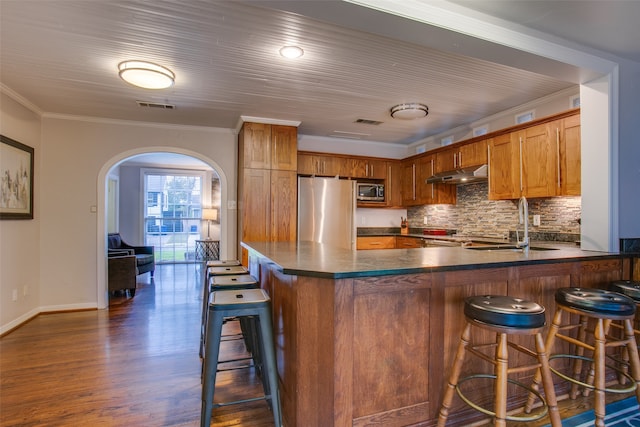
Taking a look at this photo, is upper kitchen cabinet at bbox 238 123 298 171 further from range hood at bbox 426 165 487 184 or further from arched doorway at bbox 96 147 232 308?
arched doorway at bbox 96 147 232 308

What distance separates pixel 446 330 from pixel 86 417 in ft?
6.90

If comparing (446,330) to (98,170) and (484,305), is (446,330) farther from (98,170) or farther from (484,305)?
(98,170)

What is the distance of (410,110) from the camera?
3674 mm

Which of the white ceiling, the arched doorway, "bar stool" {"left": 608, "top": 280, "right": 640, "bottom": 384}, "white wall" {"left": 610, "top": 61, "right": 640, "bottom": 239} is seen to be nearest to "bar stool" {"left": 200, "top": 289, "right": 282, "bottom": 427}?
the white ceiling

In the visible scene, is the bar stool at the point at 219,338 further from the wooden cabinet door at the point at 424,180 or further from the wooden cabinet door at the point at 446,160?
the wooden cabinet door at the point at 424,180

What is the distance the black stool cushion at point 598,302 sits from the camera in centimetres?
163

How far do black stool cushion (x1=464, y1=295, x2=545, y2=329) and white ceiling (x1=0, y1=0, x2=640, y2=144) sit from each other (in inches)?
57.7

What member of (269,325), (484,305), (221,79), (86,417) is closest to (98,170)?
(221,79)

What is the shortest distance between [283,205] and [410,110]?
1973mm

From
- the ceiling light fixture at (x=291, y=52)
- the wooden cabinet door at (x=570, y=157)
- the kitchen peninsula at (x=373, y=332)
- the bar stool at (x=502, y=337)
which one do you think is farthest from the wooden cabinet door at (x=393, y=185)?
the bar stool at (x=502, y=337)

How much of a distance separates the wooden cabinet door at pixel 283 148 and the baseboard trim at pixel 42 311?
297 cm

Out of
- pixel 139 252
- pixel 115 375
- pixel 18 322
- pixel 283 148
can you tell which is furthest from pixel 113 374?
pixel 139 252

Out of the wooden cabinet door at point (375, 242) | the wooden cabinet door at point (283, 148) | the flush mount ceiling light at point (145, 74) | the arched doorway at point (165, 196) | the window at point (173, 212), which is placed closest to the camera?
the flush mount ceiling light at point (145, 74)

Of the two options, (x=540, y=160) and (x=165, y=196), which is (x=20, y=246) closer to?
(x=165, y=196)
